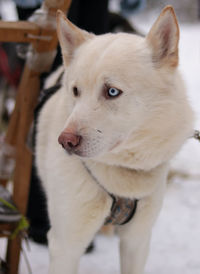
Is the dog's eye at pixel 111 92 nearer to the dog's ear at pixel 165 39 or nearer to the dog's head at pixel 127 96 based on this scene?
the dog's head at pixel 127 96

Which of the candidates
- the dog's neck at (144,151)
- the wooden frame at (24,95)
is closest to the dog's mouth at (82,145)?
the dog's neck at (144,151)

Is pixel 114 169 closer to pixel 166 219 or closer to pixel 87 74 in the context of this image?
pixel 87 74

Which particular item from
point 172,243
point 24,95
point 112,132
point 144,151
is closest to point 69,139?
point 112,132

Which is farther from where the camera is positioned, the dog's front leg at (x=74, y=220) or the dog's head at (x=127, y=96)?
the dog's front leg at (x=74, y=220)

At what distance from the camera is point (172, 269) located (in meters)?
2.58

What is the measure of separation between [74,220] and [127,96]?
0.60m

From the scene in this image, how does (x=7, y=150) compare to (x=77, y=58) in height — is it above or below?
below

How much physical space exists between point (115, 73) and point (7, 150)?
1.22m

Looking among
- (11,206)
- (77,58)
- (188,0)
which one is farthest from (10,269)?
(188,0)

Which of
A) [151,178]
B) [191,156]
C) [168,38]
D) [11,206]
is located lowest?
[191,156]

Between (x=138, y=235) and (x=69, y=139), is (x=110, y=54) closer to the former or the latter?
(x=69, y=139)

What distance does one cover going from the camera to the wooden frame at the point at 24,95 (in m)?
1.93

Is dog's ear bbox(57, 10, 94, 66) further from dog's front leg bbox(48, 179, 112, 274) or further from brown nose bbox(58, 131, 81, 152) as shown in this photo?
dog's front leg bbox(48, 179, 112, 274)

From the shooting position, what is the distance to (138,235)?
1851 mm
